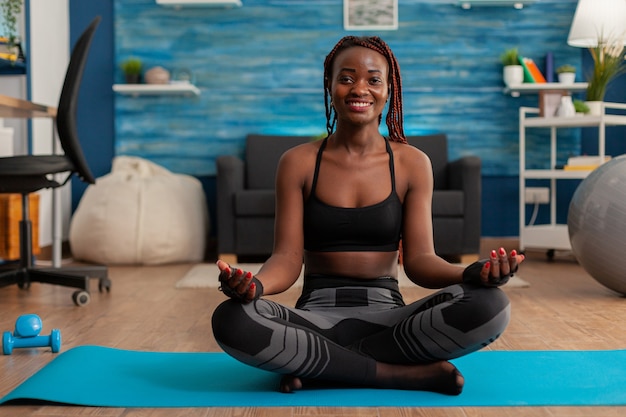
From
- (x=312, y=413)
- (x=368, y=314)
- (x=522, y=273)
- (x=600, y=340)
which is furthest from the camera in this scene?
(x=522, y=273)

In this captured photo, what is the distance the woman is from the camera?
1.80m

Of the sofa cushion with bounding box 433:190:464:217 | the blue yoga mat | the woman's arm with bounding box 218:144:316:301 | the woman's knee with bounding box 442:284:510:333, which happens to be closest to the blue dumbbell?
the blue yoga mat

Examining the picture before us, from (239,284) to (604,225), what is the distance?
2055 mm

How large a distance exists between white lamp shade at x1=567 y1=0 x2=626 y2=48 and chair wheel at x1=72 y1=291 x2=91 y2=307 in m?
3.22

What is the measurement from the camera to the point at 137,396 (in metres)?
1.83

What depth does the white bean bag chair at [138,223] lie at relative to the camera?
4.95 m

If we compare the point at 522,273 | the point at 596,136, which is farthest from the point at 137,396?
the point at 596,136

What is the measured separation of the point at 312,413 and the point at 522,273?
9.63ft

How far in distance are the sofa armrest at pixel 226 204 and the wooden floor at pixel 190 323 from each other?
1.97 ft

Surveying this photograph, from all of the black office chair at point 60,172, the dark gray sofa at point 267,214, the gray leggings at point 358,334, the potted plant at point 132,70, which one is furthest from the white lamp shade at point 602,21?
the gray leggings at point 358,334

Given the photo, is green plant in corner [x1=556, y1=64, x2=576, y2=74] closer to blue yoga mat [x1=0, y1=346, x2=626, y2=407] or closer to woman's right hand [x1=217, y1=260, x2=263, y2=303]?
blue yoga mat [x1=0, y1=346, x2=626, y2=407]

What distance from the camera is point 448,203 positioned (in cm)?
489

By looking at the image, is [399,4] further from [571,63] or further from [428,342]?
[428,342]

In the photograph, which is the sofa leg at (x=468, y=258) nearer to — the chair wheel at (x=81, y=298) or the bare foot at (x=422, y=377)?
the chair wheel at (x=81, y=298)
